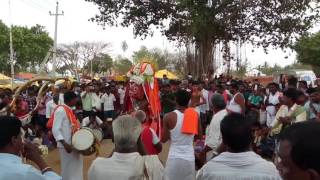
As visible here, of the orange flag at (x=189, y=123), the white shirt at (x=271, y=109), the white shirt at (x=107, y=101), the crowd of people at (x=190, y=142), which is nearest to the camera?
the crowd of people at (x=190, y=142)

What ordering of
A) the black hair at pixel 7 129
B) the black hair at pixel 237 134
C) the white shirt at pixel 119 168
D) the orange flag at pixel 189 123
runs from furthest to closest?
the orange flag at pixel 189 123 < the white shirt at pixel 119 168 < the black hair at pixel 237 134 < the black hair at pixel 7 129

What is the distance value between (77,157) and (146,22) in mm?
14948

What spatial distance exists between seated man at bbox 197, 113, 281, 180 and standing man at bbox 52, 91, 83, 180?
133 inches

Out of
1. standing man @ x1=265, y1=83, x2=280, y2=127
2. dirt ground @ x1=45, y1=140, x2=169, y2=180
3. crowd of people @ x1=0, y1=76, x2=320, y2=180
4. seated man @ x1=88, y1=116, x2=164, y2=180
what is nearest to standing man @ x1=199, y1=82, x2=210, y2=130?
crowd of people @ x1=0, y1=76, x2=320, y2=180

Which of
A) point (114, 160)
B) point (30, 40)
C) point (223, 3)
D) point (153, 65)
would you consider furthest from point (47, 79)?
point (30, 40)

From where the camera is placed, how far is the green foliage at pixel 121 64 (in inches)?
2908

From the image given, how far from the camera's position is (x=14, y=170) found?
9.71 ft

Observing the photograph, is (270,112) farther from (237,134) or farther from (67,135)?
(237,134)

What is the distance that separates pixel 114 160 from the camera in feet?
12.7

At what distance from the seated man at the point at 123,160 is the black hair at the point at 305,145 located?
214 centimetres

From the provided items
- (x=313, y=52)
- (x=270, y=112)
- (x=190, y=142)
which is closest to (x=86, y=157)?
(x=270, y=112)

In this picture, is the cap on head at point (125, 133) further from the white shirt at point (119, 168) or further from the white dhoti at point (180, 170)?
the white dhoti at point (180, 170)

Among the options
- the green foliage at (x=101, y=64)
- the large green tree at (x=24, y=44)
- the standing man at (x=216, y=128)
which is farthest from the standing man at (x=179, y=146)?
the green foliage at (x=101, y=64)

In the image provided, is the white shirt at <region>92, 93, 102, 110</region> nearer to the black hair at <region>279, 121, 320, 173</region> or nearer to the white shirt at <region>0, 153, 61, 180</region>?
the white shirt at <region>0, 153, 61, 180</region>
